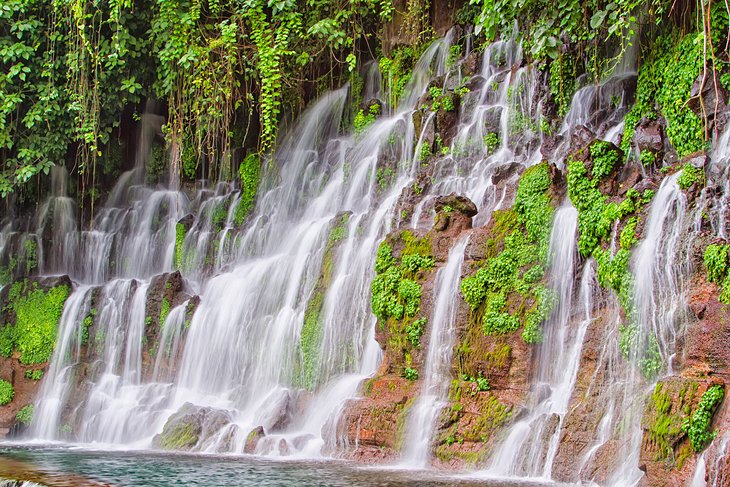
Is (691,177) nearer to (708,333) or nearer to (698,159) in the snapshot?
(698,159)

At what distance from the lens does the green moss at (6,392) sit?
16.3m

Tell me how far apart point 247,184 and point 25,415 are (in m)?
6.31

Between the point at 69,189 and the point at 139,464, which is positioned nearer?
the point at 139,464

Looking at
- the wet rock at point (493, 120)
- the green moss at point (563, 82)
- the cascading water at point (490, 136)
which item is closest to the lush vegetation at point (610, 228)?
the cascading water at point (490, 136)

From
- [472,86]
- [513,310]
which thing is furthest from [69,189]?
[513,310]

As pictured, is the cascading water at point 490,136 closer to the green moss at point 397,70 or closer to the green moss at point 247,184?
the green moss at point 397,70

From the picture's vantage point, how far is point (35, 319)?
1717 centimetres

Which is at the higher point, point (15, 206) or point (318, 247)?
point (15, 206)

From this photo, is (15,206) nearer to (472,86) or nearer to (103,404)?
(103,404)

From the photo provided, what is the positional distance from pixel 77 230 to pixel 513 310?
12252 mm

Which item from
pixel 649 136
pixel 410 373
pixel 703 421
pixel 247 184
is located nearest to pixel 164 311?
pixel 247 184

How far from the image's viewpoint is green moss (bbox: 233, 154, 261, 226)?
18.3m

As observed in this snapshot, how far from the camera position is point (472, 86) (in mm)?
15438

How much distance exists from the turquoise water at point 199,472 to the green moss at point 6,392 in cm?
504
